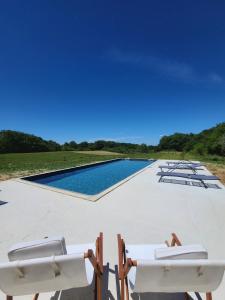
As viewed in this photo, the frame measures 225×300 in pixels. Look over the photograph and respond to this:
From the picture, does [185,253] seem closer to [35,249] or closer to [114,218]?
[35,249]

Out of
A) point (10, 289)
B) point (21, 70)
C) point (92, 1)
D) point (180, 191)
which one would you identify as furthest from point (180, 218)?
point (21, 70)

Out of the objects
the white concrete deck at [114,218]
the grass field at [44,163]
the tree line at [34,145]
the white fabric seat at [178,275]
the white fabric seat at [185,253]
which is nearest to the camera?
the white fabric seat at [178,275]

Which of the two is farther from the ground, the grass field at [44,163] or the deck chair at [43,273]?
the deck chair at [43,273]

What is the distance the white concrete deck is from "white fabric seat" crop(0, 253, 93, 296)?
67 centimetres

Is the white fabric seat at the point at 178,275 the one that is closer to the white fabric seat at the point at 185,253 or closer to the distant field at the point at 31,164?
the white fabric seat at the point at 185,253

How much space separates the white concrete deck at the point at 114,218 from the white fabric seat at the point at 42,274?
0.67 meters

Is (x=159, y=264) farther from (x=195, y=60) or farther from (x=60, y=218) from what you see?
(x=195, y=60)

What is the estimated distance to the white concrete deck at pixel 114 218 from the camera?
8.18 ft

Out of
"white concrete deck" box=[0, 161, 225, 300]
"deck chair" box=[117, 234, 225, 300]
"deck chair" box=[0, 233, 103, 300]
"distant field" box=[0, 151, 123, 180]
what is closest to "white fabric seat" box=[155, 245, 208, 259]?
"deck chair" box=[117, 234, 225, 300]

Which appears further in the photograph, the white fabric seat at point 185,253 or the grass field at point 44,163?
the grass field at point 44,163

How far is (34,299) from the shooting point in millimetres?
1451

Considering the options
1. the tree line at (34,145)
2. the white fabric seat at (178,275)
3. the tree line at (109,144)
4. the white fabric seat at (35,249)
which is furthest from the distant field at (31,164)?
the tree line at (109,144)

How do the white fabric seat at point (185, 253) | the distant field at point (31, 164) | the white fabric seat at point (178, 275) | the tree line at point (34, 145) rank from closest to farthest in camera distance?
1. the white fabric seat at point (178, 275)
2. the white fabric seat at point (185, 253)
3. the distant field at point (31, 164)
4. the tree line at point (34, 145)

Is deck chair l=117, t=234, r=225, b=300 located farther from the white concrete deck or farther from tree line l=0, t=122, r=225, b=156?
tree line l=0, t=122, r=225, b=156
